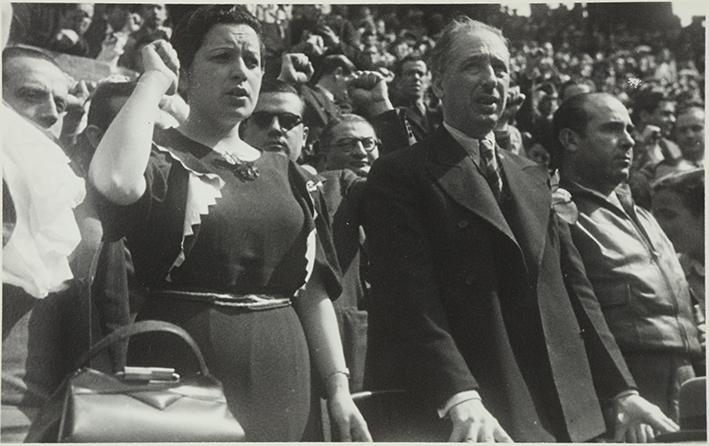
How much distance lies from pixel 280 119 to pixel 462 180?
62 centimetres

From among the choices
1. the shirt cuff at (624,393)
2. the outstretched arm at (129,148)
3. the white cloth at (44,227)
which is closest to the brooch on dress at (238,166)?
the outstretched arm at (129,148)

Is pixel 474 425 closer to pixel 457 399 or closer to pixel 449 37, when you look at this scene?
pixel 457 399

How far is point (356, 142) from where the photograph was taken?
3.74m

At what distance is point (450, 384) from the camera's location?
3.12 meters

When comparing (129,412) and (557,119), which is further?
(557,119)

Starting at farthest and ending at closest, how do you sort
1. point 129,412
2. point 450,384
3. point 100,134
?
point 100,134
point 450,384
point 129,412

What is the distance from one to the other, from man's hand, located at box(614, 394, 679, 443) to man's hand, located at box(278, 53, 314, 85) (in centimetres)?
143

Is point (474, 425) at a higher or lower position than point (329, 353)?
lower

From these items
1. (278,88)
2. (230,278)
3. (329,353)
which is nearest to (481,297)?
(329,353)

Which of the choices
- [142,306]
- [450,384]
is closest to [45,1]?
[142,306]

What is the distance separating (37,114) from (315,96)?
906 mm

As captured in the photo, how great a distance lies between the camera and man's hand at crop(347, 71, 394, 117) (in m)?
3.92

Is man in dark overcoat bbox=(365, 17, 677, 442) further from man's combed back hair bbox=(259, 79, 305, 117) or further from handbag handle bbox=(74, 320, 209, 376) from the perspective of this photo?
handbag handle bbox=(74, 320, 209, 376)

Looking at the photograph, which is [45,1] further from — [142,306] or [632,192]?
[632,192]
